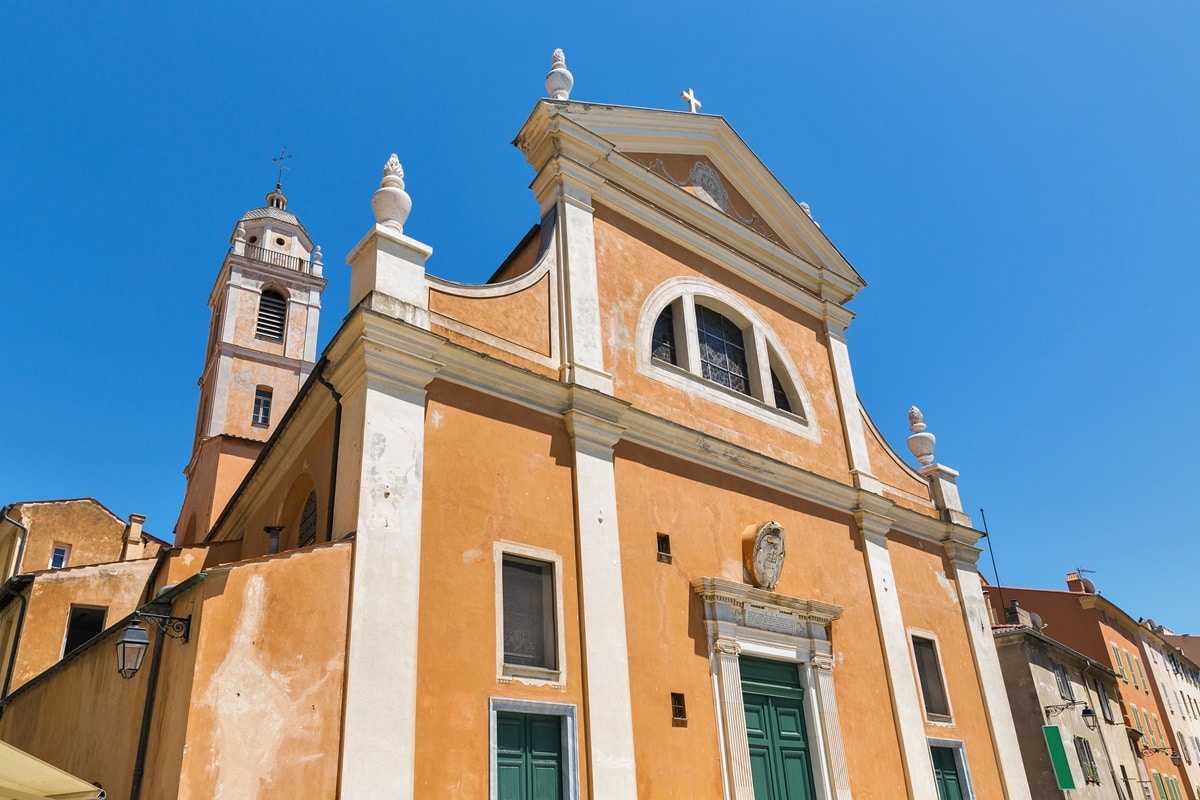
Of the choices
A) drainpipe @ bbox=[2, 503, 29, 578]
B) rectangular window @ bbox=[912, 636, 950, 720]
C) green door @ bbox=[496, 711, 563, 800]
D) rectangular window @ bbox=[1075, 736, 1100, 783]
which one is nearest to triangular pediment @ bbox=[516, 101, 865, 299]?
rectangular window @ bbox=[912, 636, 950, 720]

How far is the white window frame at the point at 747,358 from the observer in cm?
1197

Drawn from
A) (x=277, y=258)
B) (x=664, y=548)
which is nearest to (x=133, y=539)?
(x=277, y=258)

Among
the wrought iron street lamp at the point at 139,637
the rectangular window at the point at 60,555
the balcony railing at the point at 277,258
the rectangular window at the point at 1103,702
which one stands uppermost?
the balcony railing at the point at 277,258

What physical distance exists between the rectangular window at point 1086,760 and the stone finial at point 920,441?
9592mm

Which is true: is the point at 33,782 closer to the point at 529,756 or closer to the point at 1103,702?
the point at 529,756

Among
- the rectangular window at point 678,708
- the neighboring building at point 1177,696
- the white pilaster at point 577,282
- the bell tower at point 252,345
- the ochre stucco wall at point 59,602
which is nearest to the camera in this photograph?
the rectangular window at point 678,708

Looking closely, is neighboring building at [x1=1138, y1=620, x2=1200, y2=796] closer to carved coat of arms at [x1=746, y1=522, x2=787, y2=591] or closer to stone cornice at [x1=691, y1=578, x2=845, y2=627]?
stone cornice at [x1=691, y1=578, x2=845, y2=627]

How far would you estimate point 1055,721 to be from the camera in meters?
20.0

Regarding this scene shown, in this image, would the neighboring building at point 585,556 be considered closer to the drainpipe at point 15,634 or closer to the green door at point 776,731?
the green door at point 776,731

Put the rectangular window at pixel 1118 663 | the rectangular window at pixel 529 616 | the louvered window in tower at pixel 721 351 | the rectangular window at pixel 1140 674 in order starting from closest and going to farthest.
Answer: the rectangular window at pixel 529 616 → the louvered window in tower at pixel 721 351 → the rectangular window at pixel 1118 663 → the rectangular window at pixel 1140 674

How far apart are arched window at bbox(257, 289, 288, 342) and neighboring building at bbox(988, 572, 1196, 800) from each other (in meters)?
24.7

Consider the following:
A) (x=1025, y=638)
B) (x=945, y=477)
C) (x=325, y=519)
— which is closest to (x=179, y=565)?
(x=325, y=519)

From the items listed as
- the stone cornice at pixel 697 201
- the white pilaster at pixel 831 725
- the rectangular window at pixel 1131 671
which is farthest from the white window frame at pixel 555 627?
the rectangular window at pixel 1131 671

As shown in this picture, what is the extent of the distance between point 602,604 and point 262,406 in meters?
20.0
